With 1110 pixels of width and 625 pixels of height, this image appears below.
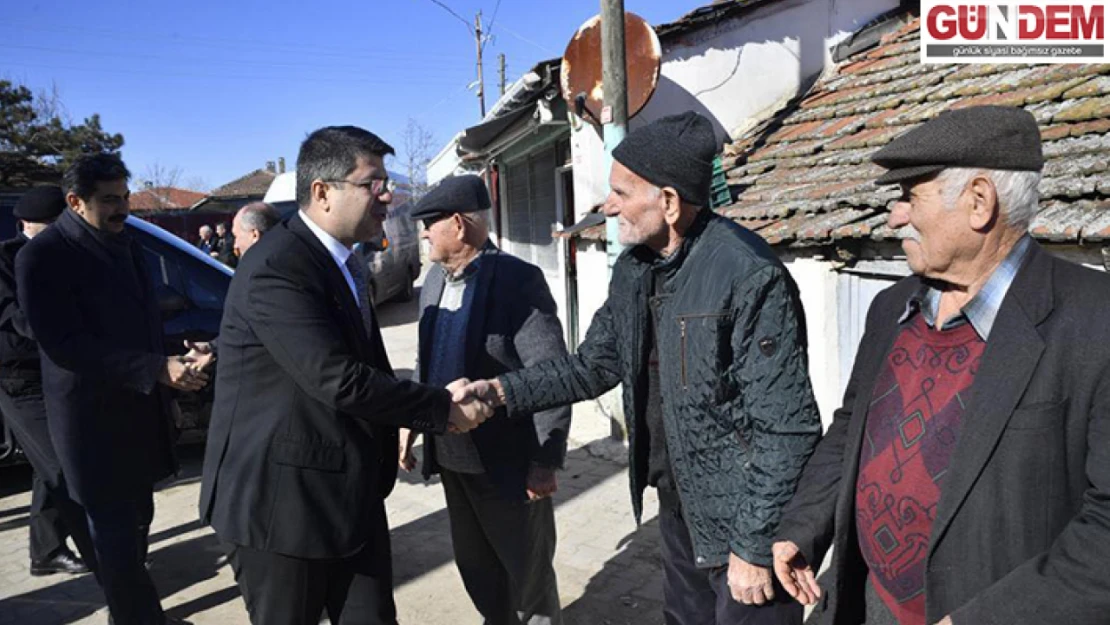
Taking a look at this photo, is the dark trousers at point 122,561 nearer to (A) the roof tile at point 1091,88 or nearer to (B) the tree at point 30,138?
(A) the roof tile at point 1091,88

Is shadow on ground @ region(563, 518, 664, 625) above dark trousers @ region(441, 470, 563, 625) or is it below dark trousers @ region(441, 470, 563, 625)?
below

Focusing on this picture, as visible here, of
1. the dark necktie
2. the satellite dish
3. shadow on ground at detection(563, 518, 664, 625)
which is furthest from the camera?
the satellite dish

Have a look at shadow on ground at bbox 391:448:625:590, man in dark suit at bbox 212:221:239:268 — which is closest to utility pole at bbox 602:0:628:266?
→ shadow on ground at bbox 391:448:625:590

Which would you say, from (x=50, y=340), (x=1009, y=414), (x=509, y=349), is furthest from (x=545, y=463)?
(x=50, y=340)

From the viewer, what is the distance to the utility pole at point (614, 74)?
5.13 m

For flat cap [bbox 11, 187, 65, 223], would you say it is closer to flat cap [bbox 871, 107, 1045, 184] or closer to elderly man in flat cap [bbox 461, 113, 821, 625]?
elderly man in flat cap [bbox 461, 113, 821, 625]

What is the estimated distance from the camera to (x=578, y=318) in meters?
8.14

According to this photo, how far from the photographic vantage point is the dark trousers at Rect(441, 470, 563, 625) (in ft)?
9.09

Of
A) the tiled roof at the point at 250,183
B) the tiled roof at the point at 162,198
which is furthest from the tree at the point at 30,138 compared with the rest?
the tiled roof at the point at 250,183

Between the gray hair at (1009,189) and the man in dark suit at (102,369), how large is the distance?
2.81m

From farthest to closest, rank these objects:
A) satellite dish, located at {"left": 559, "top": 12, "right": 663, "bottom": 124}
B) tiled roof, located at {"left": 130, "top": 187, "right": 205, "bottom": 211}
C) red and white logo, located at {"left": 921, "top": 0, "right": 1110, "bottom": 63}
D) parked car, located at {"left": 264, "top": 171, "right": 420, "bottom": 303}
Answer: tiled roof, located at {"left": 130, "top": 187, "right": 205, "bottom": 211} < parked car, located at {"left": 264, "top": 171, "right": 420, "bottom": 303} < satellite dish, located at {"left": 559, "top": 12, "right": 663, "bottom": 124} < red and white logo, located at {"left": 921, "top": 0, "right": 1110, "bottom": 63}

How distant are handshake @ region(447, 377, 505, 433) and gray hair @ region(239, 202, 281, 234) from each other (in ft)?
6.22

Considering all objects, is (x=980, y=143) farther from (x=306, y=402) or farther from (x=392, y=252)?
(x=392, y=252)

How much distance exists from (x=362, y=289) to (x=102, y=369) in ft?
4.37
